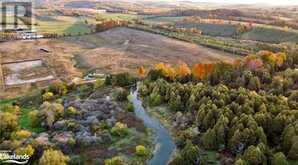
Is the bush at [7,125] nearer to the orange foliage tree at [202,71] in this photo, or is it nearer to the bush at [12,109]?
the bush at [12,109]

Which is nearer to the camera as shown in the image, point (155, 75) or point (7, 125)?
point (7, 125)

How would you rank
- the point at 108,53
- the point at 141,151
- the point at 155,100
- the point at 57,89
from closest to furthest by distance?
the point at 141,151 < the point at 155,100 < the point at 57,89 < the point at 108,53

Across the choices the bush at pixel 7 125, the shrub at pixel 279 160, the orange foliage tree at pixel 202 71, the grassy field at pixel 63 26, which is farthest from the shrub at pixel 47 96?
the grassy field at pixel 63 26

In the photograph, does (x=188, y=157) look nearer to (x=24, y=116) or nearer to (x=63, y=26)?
(x=24, y=116)

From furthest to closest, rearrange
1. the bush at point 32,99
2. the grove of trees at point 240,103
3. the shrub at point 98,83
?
the shrub at point 98,83, the bush at point 32,99, the grove of trees at point 240,103

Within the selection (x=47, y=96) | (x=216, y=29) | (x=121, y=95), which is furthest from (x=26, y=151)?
(x=216, y=29)

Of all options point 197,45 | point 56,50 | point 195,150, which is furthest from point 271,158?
point 56,50

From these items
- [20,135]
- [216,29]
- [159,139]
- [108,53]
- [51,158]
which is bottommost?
[159,139]
